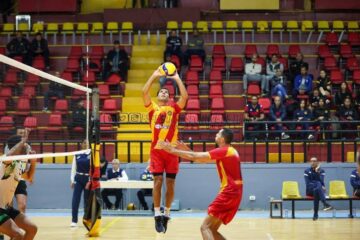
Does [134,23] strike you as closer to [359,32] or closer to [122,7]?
[122,7]

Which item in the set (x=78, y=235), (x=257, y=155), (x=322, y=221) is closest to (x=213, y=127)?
(x=257, y=155)

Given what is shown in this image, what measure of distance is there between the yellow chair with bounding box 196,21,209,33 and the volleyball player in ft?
56.6

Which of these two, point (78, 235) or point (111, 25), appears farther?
point (111, 25)

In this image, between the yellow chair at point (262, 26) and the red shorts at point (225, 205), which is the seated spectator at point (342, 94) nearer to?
the yellow chair at point (262, 26)

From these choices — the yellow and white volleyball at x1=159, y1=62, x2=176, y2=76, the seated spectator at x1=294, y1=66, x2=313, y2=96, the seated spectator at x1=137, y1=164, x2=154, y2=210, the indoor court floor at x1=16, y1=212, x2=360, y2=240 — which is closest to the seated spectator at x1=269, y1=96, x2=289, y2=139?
the seated spectator at x1=294, y1=66, x2=313, y2=96

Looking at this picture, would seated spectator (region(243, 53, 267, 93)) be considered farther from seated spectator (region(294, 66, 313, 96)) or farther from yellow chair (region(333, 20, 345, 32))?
yellow chair (region(333, 20, 345, 32))

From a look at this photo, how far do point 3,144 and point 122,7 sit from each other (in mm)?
20716

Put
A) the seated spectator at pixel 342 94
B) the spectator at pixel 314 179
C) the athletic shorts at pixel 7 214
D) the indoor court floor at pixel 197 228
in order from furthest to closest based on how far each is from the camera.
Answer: the seated spectator at pixel 342 94 < the spectator at pixel 314 179 < the indoor court floor at pixel 197 228 < the athletic shorts at pixel 7 214

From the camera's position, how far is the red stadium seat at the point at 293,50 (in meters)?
25.9

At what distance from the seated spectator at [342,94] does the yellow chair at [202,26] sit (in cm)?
625

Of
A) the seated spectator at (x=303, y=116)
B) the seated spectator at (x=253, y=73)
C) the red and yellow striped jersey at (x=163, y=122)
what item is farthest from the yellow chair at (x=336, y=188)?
the red and yellow striped jersey at (x=163, y=122)

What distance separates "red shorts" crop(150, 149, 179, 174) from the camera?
1237cm

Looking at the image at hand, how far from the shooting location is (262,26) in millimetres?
27734

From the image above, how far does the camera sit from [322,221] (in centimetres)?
1808
